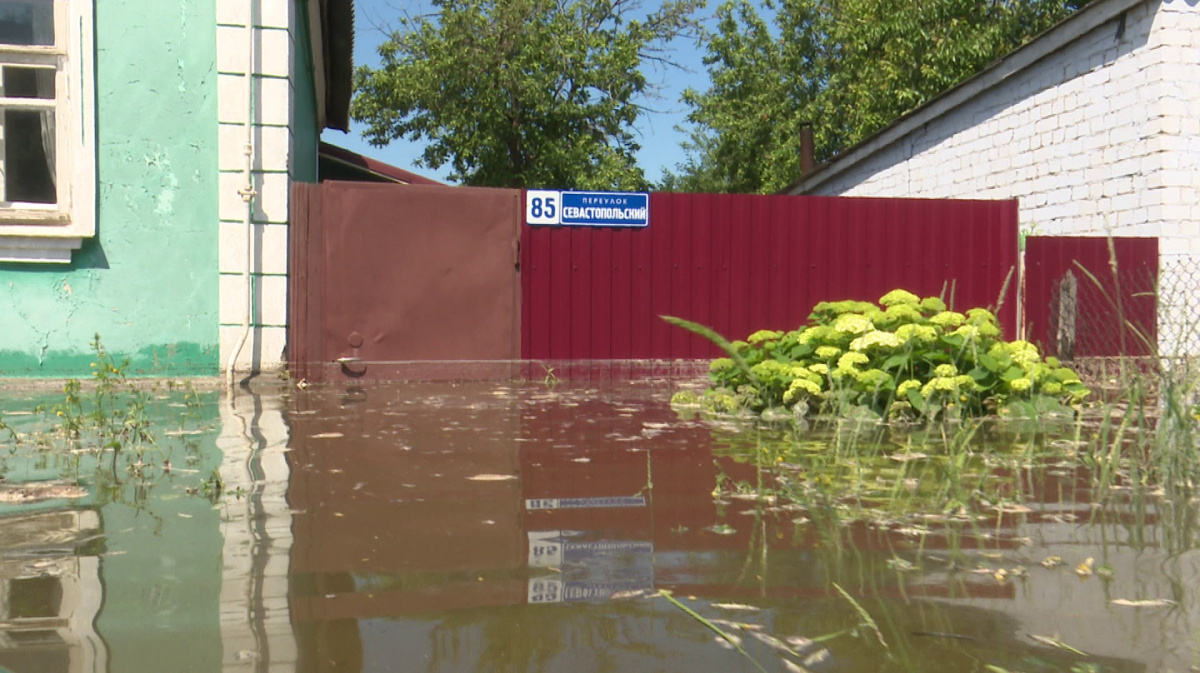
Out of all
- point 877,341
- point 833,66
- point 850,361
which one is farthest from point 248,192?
point 833,66

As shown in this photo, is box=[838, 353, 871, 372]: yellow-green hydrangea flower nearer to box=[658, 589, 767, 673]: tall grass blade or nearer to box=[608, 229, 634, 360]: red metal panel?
box=[658, 589, 767, 673]: tall grass blade

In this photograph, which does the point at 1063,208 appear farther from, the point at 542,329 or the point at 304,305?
the point at 304,305

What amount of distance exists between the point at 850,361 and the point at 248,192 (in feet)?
15.6

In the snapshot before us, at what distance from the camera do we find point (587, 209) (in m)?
9.18

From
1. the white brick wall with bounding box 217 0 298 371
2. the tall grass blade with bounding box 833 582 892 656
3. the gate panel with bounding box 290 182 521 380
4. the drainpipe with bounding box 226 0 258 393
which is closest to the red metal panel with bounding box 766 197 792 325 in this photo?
the gate panel with bounding box 290 182 521 380

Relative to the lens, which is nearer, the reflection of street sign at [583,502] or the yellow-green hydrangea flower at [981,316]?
the reflection of street sign at [583,502]

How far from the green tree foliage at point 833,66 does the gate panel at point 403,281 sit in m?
12.2

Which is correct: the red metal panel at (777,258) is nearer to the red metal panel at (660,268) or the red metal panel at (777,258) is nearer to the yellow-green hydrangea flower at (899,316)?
the red metal panel at (660,268)

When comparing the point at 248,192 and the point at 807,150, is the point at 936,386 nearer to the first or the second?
the point at 248,192

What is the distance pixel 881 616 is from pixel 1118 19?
9.40 meters

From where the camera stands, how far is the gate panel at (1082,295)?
9453 mm

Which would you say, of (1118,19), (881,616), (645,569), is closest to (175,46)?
(645,569)

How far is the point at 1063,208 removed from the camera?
11.0 meters

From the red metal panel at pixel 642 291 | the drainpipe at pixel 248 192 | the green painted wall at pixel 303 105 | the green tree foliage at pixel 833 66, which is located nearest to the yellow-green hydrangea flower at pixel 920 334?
the red metal panel at pixel 642 291
